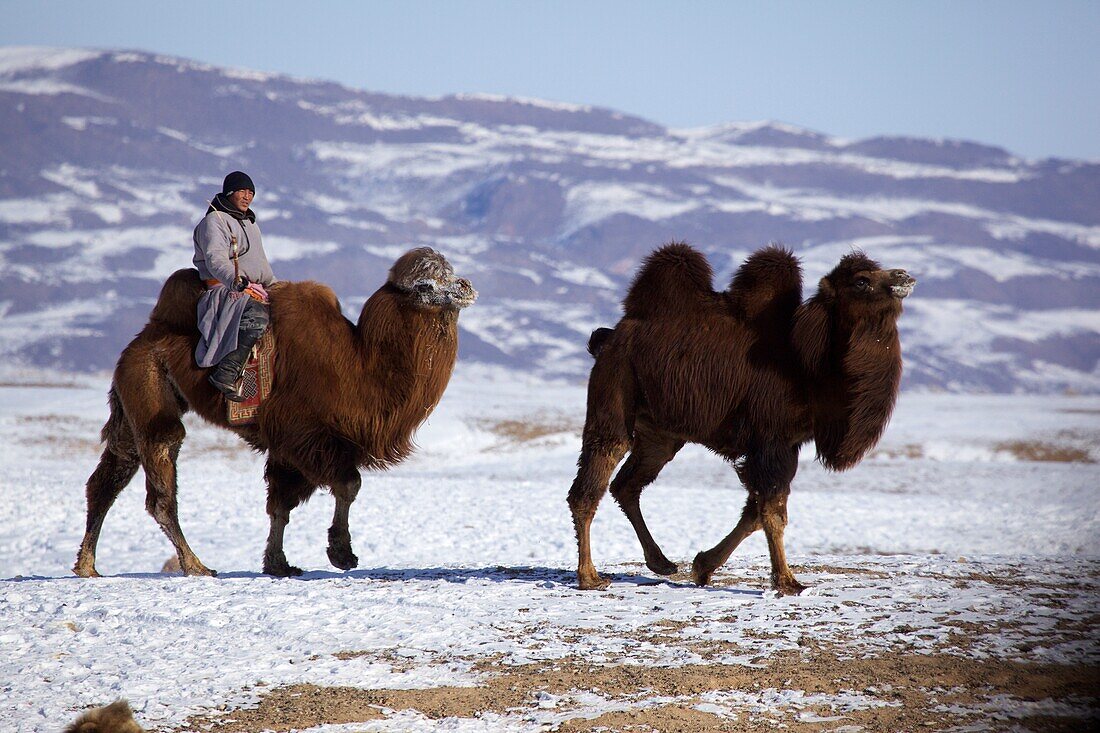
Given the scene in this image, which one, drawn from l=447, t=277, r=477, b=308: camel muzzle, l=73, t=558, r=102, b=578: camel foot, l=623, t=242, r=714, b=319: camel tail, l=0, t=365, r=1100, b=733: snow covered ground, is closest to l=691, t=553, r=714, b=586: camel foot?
l=0, t=365, r=1100, b=733: snow covered ground

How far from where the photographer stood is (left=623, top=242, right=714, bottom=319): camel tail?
9195 mm

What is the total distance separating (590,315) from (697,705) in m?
161

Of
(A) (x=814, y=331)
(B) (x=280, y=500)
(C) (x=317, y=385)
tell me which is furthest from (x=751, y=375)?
(B) (x=280, y=500)

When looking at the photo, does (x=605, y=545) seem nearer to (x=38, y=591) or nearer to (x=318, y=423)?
(x=318, y=423)

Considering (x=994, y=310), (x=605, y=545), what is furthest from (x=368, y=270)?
(x=605, y=545)

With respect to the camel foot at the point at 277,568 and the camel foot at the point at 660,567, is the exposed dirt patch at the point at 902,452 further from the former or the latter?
the camel foot at the point at 277,568

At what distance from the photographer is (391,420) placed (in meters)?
9.24

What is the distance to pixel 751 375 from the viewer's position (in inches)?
343

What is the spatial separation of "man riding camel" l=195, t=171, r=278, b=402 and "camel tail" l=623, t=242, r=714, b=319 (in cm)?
302

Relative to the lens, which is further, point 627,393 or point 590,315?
point 590,315

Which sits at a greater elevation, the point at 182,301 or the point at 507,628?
the point at 182,301

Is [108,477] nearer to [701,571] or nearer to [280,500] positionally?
[280,500]

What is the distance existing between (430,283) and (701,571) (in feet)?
10.1

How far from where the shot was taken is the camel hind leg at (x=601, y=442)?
352 inches
